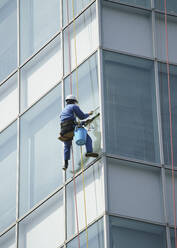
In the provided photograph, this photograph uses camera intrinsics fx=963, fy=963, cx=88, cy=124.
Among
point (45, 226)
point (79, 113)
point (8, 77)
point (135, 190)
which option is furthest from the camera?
point (8, 77)

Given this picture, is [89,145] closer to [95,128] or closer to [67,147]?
[95,128]

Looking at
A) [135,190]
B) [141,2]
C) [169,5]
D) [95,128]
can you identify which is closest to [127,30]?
[141,2]

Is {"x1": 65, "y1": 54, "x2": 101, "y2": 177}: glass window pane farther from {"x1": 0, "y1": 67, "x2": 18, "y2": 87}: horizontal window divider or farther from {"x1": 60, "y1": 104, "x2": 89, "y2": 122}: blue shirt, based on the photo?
{"x1": 0, "y1": 67, "x2": 18, "y2": 87}: horizontal window divider

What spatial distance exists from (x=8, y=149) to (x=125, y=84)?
3997 millimetres

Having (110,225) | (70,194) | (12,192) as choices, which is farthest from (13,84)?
(110,225)

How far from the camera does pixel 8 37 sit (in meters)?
25.4

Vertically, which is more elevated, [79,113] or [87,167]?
[79,113]

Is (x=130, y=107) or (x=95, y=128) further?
(x=130, y=107)

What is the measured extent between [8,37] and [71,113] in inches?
216

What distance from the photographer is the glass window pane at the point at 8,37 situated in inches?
979

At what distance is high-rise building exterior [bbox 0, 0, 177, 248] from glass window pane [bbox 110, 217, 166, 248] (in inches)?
0.8

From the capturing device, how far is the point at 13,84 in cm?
2438

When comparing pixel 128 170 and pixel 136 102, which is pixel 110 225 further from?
pixel 136 102

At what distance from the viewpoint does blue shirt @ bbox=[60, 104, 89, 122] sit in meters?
20.5
